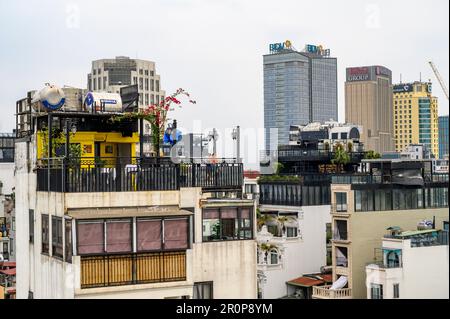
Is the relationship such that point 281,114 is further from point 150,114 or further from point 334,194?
point 150,114

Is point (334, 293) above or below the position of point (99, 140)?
below

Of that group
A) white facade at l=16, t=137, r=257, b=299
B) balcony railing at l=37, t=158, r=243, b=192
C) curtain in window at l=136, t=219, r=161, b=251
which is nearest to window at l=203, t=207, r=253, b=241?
white facade at l=16, t=137, r=257, b=299

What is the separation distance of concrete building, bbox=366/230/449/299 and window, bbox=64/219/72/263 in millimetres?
23528

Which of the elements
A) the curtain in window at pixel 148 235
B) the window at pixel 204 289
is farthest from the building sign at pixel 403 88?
the curtain in window at pixel 148 235

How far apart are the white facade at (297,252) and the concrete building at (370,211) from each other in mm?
5656

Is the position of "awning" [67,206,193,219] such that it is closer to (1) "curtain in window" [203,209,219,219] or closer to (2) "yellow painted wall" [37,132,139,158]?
(1) "curtain in window" [203,209,219,219]

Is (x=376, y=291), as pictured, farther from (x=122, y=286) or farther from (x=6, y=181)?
(x=6, y=181)

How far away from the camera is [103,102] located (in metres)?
21.0

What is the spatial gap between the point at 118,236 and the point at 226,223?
3277 mm

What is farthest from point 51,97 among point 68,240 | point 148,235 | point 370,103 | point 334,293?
point 370,103

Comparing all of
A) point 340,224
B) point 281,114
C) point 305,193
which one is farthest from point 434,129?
point 340,224

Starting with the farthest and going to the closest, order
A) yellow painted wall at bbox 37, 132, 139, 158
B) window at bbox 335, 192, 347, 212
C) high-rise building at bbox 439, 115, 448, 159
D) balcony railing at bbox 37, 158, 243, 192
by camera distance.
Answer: high-rise building at bbox 439, 115, 448, 159, window at bbox 335, 192, 347, 212, yellow painted wall at bbox 37, 132, 139, 158, balcony railing at bbox 37, 158, 243, 192

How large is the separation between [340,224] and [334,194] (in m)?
1.85

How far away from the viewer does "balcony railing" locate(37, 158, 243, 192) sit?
1702 centimetres
